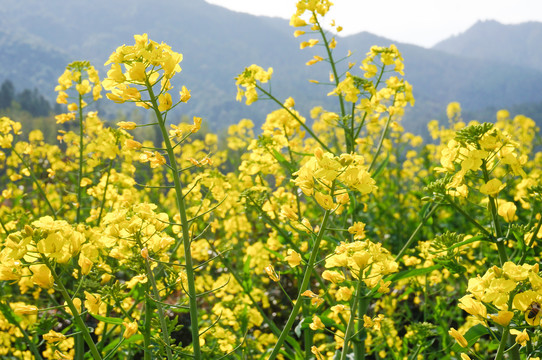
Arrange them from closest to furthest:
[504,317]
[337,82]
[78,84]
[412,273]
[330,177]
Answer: [504,317] → [330,177] → [412,273] → [337,82] → [78,84]

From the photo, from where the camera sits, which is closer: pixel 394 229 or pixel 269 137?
pixel 269 137

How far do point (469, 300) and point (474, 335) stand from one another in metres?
0.56

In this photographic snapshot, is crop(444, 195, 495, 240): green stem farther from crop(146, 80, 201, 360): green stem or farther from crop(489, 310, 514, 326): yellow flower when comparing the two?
crop(146, 80, 201, 360): green stem

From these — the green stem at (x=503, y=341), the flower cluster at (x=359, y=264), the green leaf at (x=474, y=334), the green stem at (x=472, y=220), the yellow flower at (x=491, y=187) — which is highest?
the yellow flower at (x=491, y=187)

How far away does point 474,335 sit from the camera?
175cm

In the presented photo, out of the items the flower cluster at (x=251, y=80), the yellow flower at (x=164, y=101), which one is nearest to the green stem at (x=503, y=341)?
the yellow flower at (x=164, y=101)

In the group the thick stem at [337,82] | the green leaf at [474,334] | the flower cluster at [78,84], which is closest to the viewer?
the green leaf at [474,334]

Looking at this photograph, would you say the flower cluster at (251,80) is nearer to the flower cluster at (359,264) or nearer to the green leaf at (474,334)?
the flower cluster at (359,264)

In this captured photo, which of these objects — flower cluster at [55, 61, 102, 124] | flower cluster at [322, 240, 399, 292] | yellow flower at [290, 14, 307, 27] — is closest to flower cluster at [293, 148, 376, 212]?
flower cluster at [322, 240, 399, 292]

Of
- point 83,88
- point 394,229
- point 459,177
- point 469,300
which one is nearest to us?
point 469,300

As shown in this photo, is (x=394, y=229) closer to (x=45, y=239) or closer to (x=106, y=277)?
(x=106, y=277)

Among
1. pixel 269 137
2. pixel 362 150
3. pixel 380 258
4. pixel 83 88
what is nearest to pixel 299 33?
pixel 269 137

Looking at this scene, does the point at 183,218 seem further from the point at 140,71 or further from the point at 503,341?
the point at 503,341

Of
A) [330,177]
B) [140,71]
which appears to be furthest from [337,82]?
[140,71]
